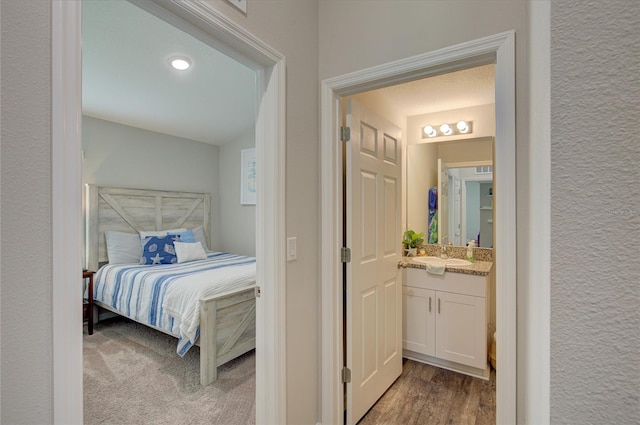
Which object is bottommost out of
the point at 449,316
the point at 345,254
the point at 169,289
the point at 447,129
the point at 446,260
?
the point at 449,316

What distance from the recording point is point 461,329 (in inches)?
96.8

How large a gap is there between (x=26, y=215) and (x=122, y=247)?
11.6ft

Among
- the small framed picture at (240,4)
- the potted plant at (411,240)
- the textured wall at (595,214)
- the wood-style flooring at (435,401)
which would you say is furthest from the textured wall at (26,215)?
the potted plant at (411,240)

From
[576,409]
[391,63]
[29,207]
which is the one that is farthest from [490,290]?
[29,207]

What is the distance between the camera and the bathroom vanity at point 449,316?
2387mm

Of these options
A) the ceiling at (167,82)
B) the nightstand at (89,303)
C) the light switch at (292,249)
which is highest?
the ceiling at (167,82)

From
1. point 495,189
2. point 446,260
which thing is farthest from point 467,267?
point 495,189

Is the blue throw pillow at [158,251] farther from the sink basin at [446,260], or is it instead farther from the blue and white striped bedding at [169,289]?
the sink basin at [446,260]

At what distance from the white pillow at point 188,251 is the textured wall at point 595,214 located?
403 centimetres

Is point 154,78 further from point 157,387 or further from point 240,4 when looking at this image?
point 157,387

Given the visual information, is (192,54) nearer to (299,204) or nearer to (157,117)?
(157,117)

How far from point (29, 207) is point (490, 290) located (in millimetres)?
3148

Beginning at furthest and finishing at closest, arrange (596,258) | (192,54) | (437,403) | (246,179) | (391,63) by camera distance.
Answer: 1. (246,179)
2. (192,54)
3. (437,403)
4. (391,63)
5. (596,258)

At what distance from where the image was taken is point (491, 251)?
278 centimetres
